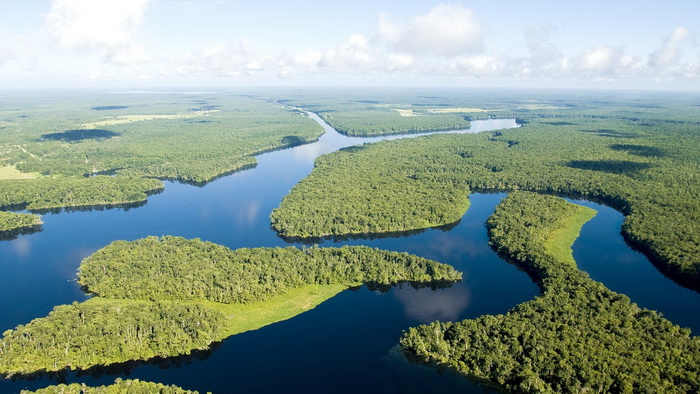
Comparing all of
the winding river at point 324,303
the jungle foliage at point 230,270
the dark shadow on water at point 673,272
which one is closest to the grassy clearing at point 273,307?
the jungle foliage at point 230,270

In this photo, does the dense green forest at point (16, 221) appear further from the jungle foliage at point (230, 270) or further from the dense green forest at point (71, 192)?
the jungle foliage at point (230, 270)

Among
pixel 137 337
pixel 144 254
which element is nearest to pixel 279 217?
pixel 144 254

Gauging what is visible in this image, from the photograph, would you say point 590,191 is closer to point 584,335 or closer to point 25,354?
point 584,335

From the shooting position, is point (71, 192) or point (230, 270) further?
point (71, 192)

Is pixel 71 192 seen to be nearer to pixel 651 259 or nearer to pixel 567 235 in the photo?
pixel 567 235

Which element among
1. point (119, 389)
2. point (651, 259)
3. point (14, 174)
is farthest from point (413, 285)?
point (14, 174)
